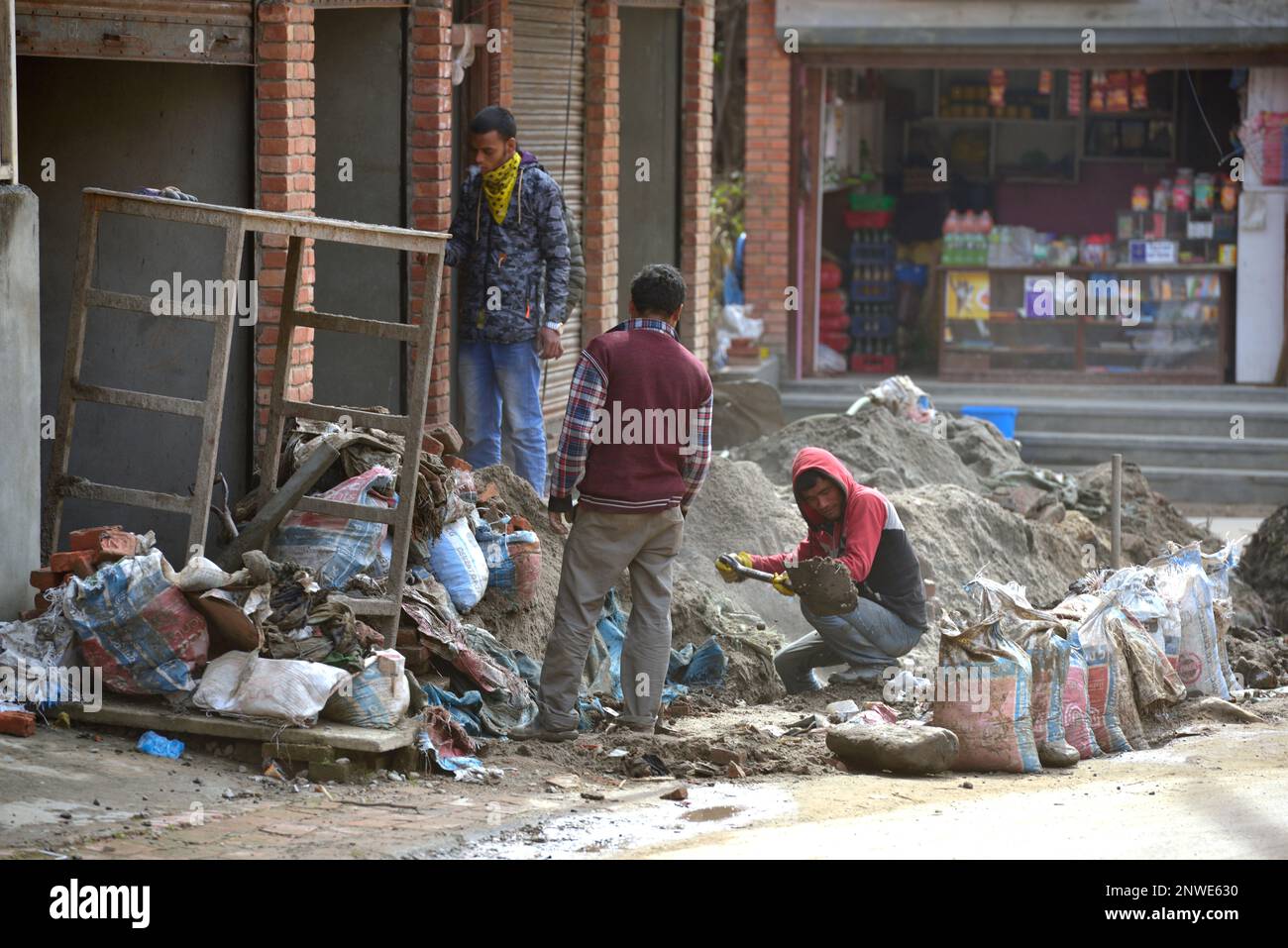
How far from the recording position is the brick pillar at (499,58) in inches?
456

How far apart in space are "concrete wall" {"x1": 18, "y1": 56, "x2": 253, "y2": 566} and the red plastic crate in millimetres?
10460

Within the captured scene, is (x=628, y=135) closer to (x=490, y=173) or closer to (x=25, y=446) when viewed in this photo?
(x=490, y=173)

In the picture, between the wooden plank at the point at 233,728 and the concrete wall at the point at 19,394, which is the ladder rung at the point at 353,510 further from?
the concrete wall at the point at 19,394

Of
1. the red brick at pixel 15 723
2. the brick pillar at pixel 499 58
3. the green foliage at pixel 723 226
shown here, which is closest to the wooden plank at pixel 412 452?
the red brick at pixel 15 723

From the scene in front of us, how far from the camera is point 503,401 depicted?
1030cm

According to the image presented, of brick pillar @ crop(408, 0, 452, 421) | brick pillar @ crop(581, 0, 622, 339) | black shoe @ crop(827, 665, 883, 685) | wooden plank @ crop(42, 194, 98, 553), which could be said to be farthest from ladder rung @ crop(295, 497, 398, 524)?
brick pillar @ crop(581, 0, 622, 339)

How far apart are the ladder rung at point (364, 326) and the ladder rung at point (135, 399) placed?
34.6 inches

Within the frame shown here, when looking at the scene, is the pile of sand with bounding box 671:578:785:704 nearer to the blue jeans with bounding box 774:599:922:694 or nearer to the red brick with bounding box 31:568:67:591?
the blue jeans with bounding box 774:599:922:694

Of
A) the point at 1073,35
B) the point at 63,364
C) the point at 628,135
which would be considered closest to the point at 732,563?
the point at 63,364

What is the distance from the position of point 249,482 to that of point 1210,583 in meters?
4.93

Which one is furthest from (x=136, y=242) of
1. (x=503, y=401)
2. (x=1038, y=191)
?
(x=1038, y=191)

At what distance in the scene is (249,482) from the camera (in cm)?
904

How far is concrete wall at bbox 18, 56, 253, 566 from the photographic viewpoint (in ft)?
27.0

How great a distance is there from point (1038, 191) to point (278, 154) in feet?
39.3
